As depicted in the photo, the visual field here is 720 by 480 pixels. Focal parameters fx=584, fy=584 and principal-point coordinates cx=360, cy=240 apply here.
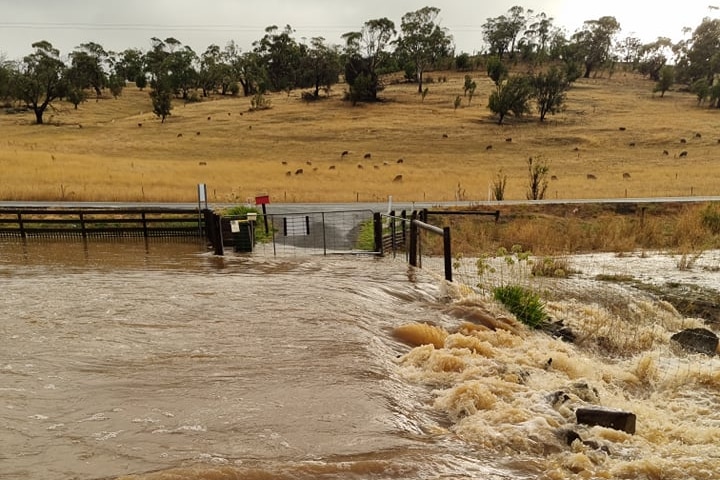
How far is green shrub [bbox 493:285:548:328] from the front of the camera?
34.3 ft

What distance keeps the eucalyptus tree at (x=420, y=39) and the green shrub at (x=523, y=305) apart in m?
95.8

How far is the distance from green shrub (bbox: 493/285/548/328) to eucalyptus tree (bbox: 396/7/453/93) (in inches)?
3771

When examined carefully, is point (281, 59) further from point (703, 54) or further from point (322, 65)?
point (703, 54)

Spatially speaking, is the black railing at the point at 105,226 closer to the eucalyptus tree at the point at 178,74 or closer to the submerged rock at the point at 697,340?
the submerged rock at the point at 697,340

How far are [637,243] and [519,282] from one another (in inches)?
383

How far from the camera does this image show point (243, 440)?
592 cm

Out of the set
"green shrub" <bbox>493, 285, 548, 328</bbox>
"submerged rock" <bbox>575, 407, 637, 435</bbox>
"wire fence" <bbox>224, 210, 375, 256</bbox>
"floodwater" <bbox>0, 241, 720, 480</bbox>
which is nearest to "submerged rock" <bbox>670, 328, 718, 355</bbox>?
"floodwater" <bbox>0, 241, 720, 480</bbox>

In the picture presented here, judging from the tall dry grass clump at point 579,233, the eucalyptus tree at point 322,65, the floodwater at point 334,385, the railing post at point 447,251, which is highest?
the eucalyptus tree at point 322,65

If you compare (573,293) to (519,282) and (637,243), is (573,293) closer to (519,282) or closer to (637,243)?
(519,282)

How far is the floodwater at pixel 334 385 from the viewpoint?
5.59 m

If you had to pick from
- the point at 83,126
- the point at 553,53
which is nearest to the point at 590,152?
the point at 83,126

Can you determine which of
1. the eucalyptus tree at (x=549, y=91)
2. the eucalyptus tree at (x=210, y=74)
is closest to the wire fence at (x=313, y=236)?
the eucalyptus tree at (x=549, y=91)

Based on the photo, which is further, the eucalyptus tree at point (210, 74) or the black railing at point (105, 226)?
the eucalyptus tree at point (210, 74)

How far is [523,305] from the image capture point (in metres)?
10.8
